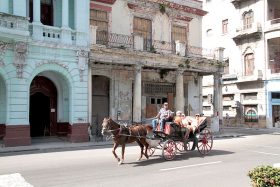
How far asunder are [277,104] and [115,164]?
25855 millimetres

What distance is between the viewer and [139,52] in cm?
2225

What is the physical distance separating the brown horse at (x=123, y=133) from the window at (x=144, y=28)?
12.4 meters

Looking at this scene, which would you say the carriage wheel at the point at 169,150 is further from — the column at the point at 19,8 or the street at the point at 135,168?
the column at the point at 19,8

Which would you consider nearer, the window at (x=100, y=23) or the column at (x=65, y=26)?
the column at (x=65, y=26)

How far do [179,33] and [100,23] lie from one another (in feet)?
23.0

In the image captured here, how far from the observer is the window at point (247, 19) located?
36344mm

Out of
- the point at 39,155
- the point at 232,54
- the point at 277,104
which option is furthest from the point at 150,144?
the point at 232,54

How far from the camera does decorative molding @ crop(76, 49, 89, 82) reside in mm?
19688

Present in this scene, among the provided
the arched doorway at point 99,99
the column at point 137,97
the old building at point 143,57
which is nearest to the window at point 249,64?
the old building at point 143,57

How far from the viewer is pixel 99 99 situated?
23391mm

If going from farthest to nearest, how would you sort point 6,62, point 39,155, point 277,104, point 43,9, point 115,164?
point 277,104 → point 43,9 → point 6,62 → point 39,155 → point 115,164

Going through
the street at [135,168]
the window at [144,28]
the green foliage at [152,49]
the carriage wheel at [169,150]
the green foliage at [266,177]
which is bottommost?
the street at [135,168]

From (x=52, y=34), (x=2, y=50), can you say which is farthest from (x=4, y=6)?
(x=52, y=34)

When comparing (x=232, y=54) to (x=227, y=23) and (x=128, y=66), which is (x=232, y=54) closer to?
(x=227, y=23)
